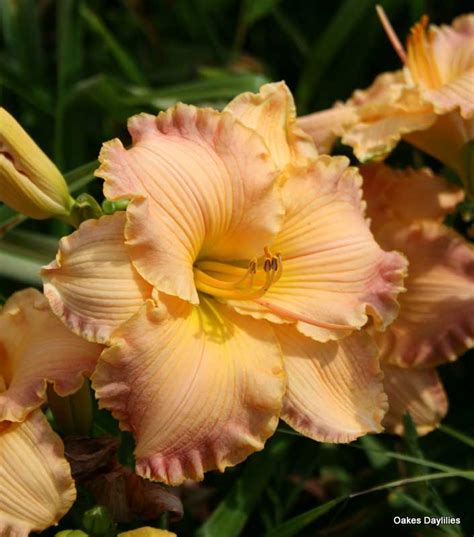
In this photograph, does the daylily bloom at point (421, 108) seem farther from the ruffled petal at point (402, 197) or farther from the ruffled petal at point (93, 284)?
the ruffled petal at point (93, 284)

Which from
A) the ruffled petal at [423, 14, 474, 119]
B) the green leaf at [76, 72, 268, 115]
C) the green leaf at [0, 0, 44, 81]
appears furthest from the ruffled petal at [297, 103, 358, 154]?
the green leaf at [0, 0, 44, 81]

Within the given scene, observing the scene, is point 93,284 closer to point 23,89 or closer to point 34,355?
point 34,355

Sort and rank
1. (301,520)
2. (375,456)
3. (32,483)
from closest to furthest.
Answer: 1. (32,483)
2. (301,520)
3. (375,456)

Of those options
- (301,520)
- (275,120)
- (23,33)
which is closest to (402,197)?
(275,120)

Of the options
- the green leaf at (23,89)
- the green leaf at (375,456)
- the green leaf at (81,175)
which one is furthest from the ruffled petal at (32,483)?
the green leaf at (23,89)

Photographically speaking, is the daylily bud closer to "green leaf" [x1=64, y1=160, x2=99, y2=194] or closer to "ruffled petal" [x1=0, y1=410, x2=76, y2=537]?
"green leaf" [x1=64, y1=160, x2=99, y2=194]

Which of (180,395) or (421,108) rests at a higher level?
(421,108)
